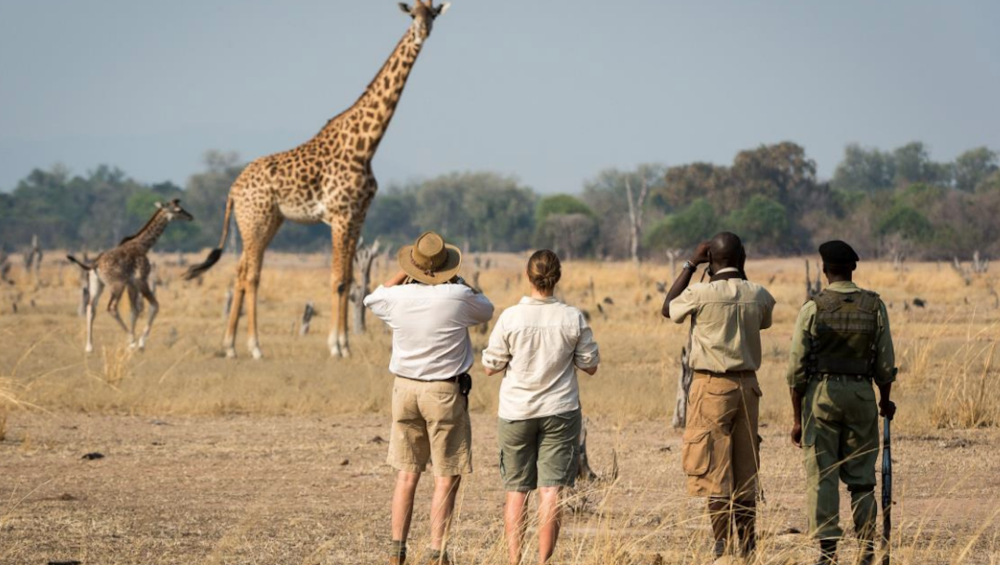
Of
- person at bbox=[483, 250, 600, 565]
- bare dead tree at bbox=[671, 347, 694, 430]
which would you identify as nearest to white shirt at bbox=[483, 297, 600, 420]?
person at bbox=[483, 250, 600, 565]

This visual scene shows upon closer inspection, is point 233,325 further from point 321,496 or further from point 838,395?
point 838,395

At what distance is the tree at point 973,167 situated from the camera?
7394 cm

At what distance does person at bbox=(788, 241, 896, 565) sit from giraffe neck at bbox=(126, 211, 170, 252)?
1109 cm

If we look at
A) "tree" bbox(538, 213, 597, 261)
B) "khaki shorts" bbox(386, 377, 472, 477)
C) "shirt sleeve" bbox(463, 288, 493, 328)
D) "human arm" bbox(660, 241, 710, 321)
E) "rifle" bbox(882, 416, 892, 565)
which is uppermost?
"tree" bbox(538, 213, 597, 261)

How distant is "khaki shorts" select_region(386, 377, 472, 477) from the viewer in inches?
221

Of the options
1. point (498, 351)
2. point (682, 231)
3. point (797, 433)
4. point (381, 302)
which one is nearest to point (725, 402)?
point (797, 433)

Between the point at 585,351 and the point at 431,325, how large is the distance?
0.65m

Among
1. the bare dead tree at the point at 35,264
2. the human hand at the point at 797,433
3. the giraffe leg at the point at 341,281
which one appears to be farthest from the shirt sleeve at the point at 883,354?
the bare dead tree at the point at 35,264

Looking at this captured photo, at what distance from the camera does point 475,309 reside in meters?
5.71

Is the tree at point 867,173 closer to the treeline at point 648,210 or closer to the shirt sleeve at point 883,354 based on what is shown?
the treeline at point 648,210

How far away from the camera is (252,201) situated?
48.3 ft

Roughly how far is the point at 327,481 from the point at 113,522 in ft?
5.62

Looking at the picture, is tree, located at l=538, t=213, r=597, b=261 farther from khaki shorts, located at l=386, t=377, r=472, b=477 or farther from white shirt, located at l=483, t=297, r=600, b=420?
white shirt, located at l=483, t=297, r=600, b=420

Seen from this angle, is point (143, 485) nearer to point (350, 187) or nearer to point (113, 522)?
point (113, 522)
